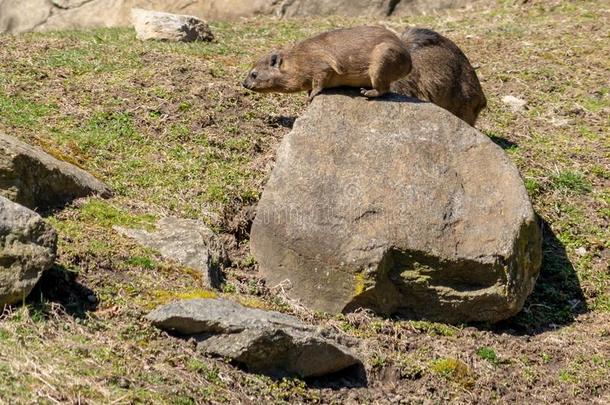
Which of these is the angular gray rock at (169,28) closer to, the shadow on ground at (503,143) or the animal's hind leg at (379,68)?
the shadow on ground at (503,143)

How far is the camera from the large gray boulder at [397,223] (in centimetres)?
798

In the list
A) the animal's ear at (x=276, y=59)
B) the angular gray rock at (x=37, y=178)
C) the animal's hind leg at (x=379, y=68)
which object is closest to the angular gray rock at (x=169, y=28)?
the animal's ear at (x=276, y=59)

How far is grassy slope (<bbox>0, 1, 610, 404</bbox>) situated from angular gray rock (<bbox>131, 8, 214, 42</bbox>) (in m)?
0.34

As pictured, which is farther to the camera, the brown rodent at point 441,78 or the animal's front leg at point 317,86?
the brown rodent at point 441,78

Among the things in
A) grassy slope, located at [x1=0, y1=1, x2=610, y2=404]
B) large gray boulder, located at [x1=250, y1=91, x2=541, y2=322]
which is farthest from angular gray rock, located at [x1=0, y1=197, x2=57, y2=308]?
large gray boulder, located at [x1=250, y1=91, x2=541, y2=322]

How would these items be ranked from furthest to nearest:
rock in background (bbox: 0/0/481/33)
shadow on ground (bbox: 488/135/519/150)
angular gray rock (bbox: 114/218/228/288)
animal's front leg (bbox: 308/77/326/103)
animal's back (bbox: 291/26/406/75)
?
rock in background (bbox: 0/0/481/33)
shadow on ground (bbox: 488/135/519/150)
animal's front leg (bbox: 308/77/326/103)
animal's back (bbox: 291/26/406/75)
angular gray rock (bbox: 114/218/228/288)

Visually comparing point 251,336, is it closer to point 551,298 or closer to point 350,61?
point 350,61

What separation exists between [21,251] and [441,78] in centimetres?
570

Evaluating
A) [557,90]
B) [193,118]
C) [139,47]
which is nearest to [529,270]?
[193,118]

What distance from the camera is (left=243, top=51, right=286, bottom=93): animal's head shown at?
999 centimetres

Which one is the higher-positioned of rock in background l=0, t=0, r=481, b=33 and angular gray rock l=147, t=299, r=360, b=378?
angular gray rock l=147, t=299, r=360, b=378

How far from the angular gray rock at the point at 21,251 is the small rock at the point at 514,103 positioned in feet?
23.8

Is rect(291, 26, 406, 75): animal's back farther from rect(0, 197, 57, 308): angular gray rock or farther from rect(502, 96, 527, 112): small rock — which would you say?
rect(0, 197, 57, 308): angular gray rock

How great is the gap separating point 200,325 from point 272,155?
11.8ft
